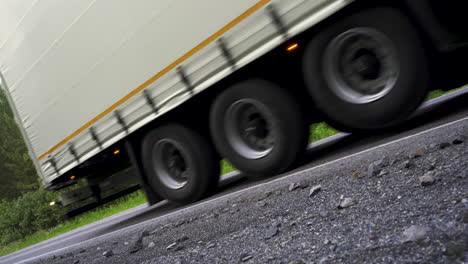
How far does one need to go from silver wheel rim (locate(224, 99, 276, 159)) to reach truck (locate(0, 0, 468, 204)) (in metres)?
0.01

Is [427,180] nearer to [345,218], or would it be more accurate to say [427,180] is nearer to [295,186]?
[345,218]

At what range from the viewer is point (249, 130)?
529 cm

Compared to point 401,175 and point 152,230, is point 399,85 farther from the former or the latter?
point 152,230

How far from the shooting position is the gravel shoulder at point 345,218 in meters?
2.23

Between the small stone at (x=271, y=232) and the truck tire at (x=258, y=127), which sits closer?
the small stone at (x=271, y=232)

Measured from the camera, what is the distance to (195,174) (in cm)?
585

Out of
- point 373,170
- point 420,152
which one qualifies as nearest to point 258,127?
point 373,170

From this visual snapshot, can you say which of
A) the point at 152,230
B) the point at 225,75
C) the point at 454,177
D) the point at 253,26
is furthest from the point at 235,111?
the point at 454,177

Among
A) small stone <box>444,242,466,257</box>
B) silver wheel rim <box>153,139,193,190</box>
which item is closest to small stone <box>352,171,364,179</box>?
small stone <box>444,242,466,257</box>

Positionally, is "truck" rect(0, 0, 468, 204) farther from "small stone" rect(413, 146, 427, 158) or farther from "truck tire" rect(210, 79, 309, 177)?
"small stone" rect(413, 146, 427, 158)

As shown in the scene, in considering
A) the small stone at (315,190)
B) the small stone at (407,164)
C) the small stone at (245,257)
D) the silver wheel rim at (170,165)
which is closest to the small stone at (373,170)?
the small stone at (407,164)

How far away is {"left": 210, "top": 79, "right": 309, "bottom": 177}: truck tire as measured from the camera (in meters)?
4.97

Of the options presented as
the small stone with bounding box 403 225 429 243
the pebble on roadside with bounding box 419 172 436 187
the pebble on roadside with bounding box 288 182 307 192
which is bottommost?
the small stone with bounding box 403 225 429 243

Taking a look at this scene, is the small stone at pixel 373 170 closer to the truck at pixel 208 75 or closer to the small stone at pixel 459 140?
the small stone at pixel 459 140
